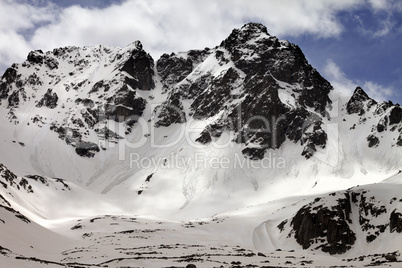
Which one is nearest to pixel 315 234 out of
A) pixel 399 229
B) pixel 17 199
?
pixel 399 229

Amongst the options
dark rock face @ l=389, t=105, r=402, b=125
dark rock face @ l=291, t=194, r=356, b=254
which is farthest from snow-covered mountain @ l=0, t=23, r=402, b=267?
dark rock face @ l=389, t=105, r=402, b=125

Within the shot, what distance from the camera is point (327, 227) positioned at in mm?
76625

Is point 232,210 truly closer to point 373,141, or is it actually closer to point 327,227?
point 327,227

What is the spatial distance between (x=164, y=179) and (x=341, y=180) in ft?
252

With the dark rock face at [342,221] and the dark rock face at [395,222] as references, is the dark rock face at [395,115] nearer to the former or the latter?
the dark rock face at [342,221]

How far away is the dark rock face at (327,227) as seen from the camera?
73.1 m

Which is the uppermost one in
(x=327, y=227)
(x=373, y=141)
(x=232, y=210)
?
(x=373, y=141)

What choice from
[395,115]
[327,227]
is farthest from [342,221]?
[395,115]

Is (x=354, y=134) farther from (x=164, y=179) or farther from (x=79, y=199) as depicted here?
(x=79, y=199)

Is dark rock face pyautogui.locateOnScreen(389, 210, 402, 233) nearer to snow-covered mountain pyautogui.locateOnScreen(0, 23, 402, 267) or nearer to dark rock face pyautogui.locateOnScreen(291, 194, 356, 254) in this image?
snow-covered mountain pyautogui.locateOnScreen(0, 23, 402, 267)

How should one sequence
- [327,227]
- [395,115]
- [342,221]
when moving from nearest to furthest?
[342,221], [327,227], [395,115]

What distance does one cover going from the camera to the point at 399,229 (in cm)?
6669

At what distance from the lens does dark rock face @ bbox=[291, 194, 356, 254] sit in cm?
A: 7310

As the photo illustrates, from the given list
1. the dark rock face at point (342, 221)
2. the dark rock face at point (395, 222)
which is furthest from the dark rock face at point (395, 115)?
the dark rock face at point (395, 222)
